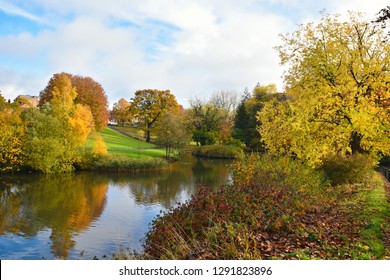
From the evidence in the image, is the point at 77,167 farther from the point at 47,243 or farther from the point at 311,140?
the point at 311,140

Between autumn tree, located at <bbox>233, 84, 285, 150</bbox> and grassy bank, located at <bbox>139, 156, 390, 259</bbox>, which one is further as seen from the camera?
autumn tree, located at <bbox>233, 84, 285, 150</bbox>

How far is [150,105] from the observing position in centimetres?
6350

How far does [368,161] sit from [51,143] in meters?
23.8

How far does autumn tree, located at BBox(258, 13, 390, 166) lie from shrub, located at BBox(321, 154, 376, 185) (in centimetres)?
48

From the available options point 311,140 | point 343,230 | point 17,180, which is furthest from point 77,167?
point 343,230

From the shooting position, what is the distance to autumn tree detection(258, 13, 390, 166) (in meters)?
16.3

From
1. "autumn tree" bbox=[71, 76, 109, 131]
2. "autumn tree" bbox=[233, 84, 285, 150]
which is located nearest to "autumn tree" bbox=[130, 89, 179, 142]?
"autumn tree" bbox=[71, 76, 109, 131]

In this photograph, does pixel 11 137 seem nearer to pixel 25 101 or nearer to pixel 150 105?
pixel 25 101

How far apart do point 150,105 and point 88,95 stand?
1139cm

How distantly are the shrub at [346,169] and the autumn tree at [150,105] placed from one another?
46.4 meters

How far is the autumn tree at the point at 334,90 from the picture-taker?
53.5 ft

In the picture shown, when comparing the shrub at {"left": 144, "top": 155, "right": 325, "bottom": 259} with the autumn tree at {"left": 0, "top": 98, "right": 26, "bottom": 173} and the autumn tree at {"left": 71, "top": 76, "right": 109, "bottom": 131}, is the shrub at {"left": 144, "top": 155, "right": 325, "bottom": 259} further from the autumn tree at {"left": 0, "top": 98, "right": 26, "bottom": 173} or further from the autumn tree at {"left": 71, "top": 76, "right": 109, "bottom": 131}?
the autumn tree at {"left": 71, "top": 76, "right": 109, "bottom": 131}

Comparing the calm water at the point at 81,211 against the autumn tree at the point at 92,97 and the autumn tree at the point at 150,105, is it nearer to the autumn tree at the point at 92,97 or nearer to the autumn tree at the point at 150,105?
the autumn tree at the point at 92,97

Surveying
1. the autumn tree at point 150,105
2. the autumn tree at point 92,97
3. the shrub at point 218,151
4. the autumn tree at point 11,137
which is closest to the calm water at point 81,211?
the autumn tree at point 11,137
